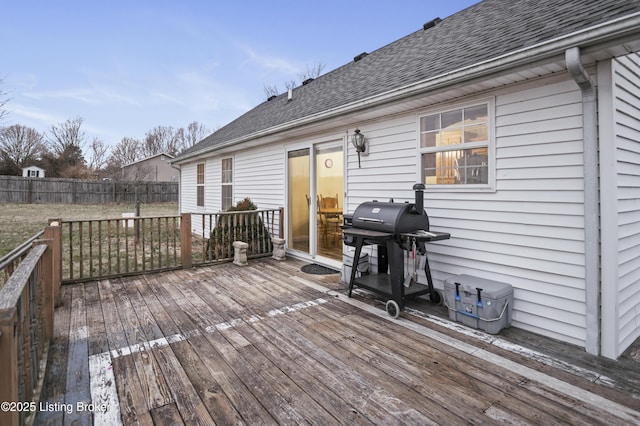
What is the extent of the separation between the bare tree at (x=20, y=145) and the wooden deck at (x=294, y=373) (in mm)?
36509

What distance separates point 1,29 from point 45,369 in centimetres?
1326

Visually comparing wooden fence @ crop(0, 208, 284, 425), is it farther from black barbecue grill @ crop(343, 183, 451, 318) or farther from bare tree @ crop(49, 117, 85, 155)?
bare tree @ crop(49, 117, 85, 155)

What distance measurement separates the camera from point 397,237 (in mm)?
3381

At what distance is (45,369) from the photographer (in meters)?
2.33

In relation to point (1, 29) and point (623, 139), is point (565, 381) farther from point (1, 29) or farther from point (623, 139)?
point (1, 29)

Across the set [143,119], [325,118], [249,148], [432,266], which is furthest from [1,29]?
[143,119]

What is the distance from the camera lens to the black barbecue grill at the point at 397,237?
3361 mm

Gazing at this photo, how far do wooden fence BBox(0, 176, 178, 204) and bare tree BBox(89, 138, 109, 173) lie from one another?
12.3 meters

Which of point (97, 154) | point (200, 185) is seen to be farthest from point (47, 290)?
point (97, 154)

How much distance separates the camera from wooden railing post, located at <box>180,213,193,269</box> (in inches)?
204

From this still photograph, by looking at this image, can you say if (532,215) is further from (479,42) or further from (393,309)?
(479,42)

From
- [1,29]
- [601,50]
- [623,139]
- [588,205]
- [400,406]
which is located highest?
[1,29]

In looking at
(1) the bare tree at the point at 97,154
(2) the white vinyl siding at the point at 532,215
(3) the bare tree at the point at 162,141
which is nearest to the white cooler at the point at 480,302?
(2) the white vinyl siding at the point at 532,215

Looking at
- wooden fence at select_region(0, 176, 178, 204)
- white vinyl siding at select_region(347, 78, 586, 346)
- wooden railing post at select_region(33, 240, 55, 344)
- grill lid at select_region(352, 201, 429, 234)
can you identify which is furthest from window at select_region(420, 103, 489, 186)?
wooden fence at select_region(0, 176, 178, 204)
